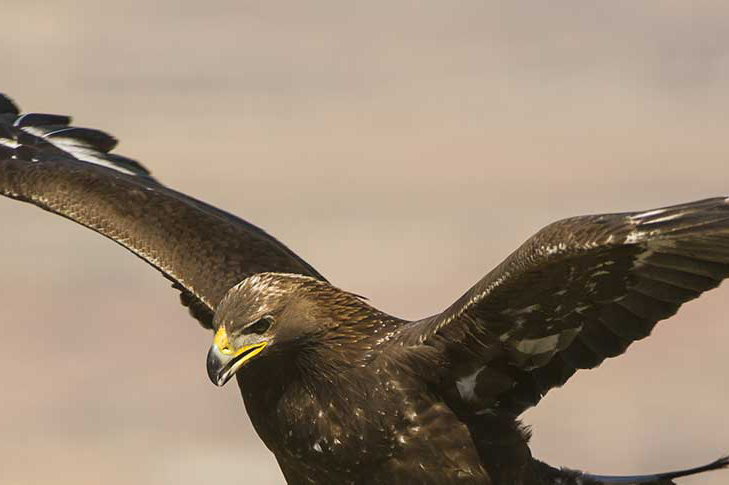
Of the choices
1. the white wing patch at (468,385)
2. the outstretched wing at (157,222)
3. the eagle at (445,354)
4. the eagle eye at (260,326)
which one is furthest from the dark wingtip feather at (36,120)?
the white wing patch at (468,385)

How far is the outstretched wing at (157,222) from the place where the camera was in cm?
1303

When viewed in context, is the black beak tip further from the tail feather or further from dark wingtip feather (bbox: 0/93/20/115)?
dark wingtip feather (bbox: 0/93/20/115)

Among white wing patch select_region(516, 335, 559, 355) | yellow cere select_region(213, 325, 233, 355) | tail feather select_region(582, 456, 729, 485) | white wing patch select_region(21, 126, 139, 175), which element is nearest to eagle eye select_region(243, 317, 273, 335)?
yellow cere select_region(213, 325, 233, 355)

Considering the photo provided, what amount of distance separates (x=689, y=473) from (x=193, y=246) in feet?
9.54

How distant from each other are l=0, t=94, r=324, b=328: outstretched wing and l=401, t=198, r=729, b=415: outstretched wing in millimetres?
1517

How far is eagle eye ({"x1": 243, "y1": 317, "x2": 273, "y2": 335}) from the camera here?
11422mm

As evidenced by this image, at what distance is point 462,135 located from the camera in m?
26.5

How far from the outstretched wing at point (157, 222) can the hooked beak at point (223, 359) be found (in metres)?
1.34

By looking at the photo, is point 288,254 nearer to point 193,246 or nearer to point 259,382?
point 193,246

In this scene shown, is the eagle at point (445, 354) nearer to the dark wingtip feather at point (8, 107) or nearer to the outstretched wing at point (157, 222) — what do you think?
the outstretched wing at point (157, 222)

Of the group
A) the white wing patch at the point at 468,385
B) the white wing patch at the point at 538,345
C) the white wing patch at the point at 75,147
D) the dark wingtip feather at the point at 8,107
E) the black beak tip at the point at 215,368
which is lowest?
the black beak tip at the point at 215,368

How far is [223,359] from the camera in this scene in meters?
11.3

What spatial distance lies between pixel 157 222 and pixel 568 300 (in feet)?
9.71

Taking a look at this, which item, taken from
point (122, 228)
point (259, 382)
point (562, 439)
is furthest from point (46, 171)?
point (562, 439)
